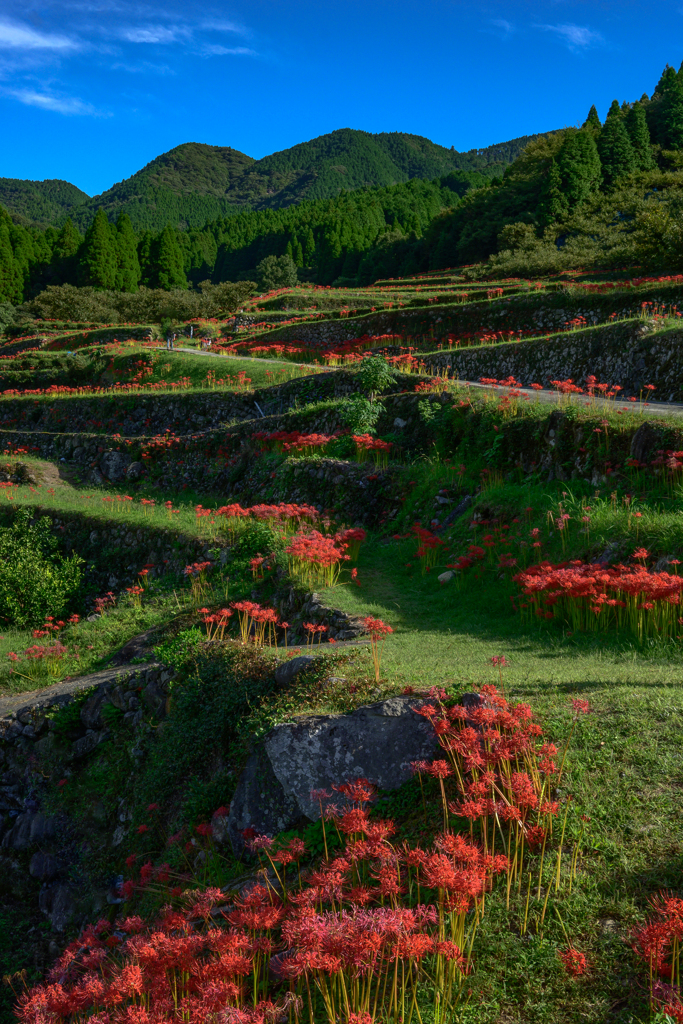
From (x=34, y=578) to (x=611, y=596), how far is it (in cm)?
1040

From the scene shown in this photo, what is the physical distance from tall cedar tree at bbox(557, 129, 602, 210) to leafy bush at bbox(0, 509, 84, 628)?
45.1m

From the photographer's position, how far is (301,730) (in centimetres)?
442

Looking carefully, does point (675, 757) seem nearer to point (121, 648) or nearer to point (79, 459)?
point (121, 648)

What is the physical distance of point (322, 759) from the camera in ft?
13.8

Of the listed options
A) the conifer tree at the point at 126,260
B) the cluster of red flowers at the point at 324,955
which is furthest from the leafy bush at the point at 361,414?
the conifer tree at the point at 126,260

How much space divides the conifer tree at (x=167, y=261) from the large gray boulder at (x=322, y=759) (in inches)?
2407

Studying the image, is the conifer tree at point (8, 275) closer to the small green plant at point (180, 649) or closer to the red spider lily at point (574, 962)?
the small green plant at point (180, 649)

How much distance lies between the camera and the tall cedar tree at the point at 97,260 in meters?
54.8

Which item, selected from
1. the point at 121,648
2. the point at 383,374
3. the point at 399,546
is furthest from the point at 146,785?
the point at 383,374

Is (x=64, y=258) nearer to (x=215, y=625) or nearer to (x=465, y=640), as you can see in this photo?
(x=215, y=625)

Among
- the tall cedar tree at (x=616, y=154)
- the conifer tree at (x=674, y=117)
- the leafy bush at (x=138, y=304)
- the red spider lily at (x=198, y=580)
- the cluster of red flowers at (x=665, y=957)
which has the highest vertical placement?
the conifer tree at (x=674, y=117)

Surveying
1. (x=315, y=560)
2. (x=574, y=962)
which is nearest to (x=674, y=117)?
(x=315, y=560)

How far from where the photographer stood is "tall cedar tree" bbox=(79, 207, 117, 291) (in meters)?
54.8

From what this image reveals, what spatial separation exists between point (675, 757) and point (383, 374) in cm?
1159
